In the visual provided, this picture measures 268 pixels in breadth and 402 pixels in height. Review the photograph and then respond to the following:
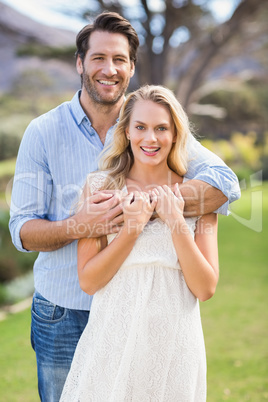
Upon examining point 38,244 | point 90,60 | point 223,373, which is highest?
point 90,60

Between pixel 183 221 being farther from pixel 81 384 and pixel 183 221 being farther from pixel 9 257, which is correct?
pixel 9 257

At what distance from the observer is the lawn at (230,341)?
3943mm

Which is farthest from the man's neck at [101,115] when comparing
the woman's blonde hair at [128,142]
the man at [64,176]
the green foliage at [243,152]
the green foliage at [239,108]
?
the green foliage at [239,108]

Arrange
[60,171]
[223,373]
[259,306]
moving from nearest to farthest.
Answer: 1. [60,171]
2. [223,373]
3. [259,306]

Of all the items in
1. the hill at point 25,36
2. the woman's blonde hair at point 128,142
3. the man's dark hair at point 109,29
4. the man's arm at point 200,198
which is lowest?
the man's arm at point 200,198

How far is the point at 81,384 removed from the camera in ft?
6.07

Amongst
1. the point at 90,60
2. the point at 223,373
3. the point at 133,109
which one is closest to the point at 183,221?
the point at 133,109

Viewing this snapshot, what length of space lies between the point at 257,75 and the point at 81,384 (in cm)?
1292

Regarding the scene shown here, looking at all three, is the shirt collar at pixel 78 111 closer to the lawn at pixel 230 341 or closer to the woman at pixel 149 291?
the woman at pixel 149 291

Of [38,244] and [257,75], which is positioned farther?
[257,75]

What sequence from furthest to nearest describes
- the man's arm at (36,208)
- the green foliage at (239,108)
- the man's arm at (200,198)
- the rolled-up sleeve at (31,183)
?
the green foliage at (239,108), the rolled-up sleeve at (31,183), the man's arm at (36,208), the man's arm at (200,198)

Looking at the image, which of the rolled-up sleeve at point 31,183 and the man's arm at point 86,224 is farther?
the rolled-up sleeve at point 31,183

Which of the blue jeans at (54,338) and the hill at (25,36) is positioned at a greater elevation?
the hill at (25,36)

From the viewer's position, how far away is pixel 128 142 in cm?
206
